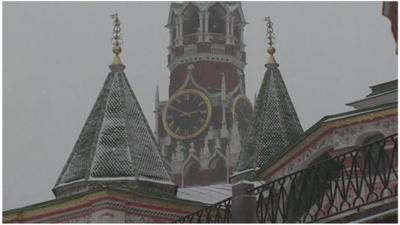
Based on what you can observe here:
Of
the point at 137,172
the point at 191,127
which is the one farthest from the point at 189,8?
the point at 137,172

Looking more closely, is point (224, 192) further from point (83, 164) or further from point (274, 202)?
point (274, 202)

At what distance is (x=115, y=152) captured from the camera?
20.0 metres

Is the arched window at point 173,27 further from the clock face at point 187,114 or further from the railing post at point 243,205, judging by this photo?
the railing post at point 243,205

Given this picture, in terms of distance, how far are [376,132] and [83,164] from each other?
6.05 m

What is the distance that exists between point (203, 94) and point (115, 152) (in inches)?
1178

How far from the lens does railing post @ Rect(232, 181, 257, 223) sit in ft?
37.6

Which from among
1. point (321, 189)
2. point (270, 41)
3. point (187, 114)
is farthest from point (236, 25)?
point (321, 189)

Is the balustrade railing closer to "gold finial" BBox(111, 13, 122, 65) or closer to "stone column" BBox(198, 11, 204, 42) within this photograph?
"gold finial" BBox(111, 13, 122, 65)

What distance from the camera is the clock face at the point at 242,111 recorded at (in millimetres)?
50269

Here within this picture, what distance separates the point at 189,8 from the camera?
163 feet

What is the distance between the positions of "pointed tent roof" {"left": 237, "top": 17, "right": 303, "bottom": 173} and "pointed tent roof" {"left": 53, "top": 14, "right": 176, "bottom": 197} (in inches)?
85.2

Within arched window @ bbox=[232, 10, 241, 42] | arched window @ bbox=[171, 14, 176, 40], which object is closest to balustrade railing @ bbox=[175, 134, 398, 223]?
arched window @ bbox=[232, 10, 241, 42]

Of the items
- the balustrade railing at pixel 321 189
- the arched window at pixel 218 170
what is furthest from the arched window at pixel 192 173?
the balustrade railing at pixel 321 189

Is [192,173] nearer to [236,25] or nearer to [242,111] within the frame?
[242,111]
